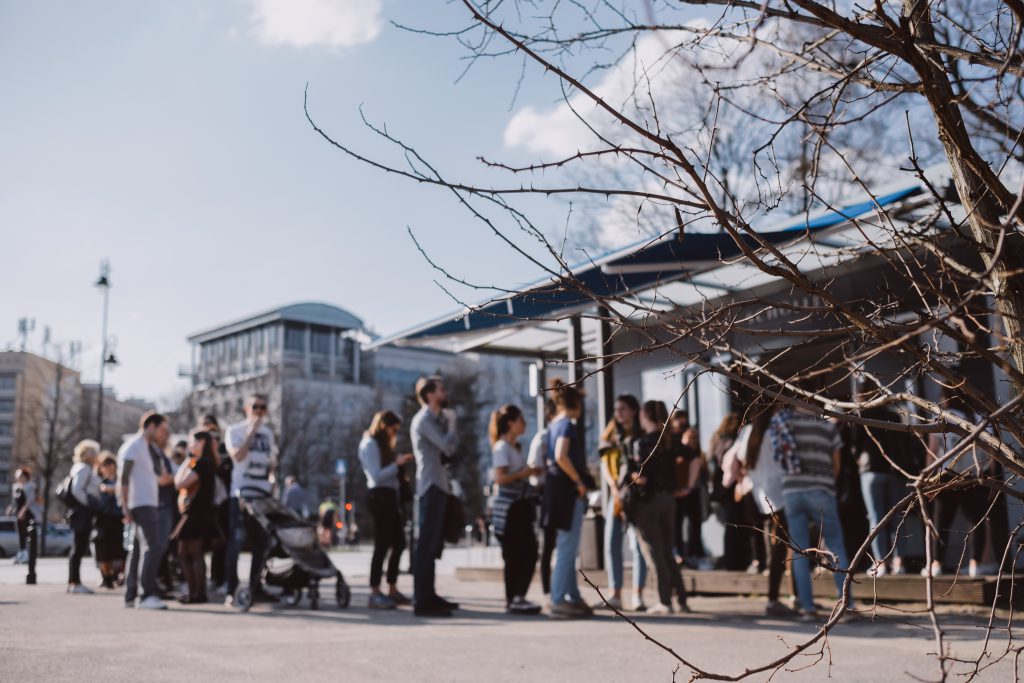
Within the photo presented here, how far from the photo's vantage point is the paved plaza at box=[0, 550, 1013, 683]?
5.56 metres

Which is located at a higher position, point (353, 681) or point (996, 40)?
point (996, 40)

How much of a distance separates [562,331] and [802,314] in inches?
497

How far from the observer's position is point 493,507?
9000 mm

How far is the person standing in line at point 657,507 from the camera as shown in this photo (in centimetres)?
848

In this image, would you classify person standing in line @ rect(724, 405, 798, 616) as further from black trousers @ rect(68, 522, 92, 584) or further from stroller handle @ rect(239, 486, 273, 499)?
black trousers @ rect(68, 522, 92, 584)

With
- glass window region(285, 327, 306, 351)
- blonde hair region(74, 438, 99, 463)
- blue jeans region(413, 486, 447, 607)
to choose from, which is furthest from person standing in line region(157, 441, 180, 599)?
glass window region(285, 327, 306, 351)

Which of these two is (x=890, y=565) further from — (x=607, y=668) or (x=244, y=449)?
(x=244, y=449)

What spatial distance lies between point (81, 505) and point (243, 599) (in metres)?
4.06

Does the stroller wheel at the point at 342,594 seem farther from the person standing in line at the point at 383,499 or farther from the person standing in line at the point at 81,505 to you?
the person standing in line at the point at 81,505

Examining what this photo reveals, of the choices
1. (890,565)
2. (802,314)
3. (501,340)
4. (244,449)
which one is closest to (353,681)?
(802,314)

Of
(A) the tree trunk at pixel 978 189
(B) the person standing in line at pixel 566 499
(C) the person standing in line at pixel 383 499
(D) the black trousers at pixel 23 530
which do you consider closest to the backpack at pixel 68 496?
(D) the black trousers at pixel 23 530

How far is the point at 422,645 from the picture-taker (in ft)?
22.2

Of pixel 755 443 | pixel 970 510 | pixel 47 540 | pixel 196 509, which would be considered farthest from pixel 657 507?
pixel 47 540

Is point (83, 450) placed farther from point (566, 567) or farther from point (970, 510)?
point (970, 510)
